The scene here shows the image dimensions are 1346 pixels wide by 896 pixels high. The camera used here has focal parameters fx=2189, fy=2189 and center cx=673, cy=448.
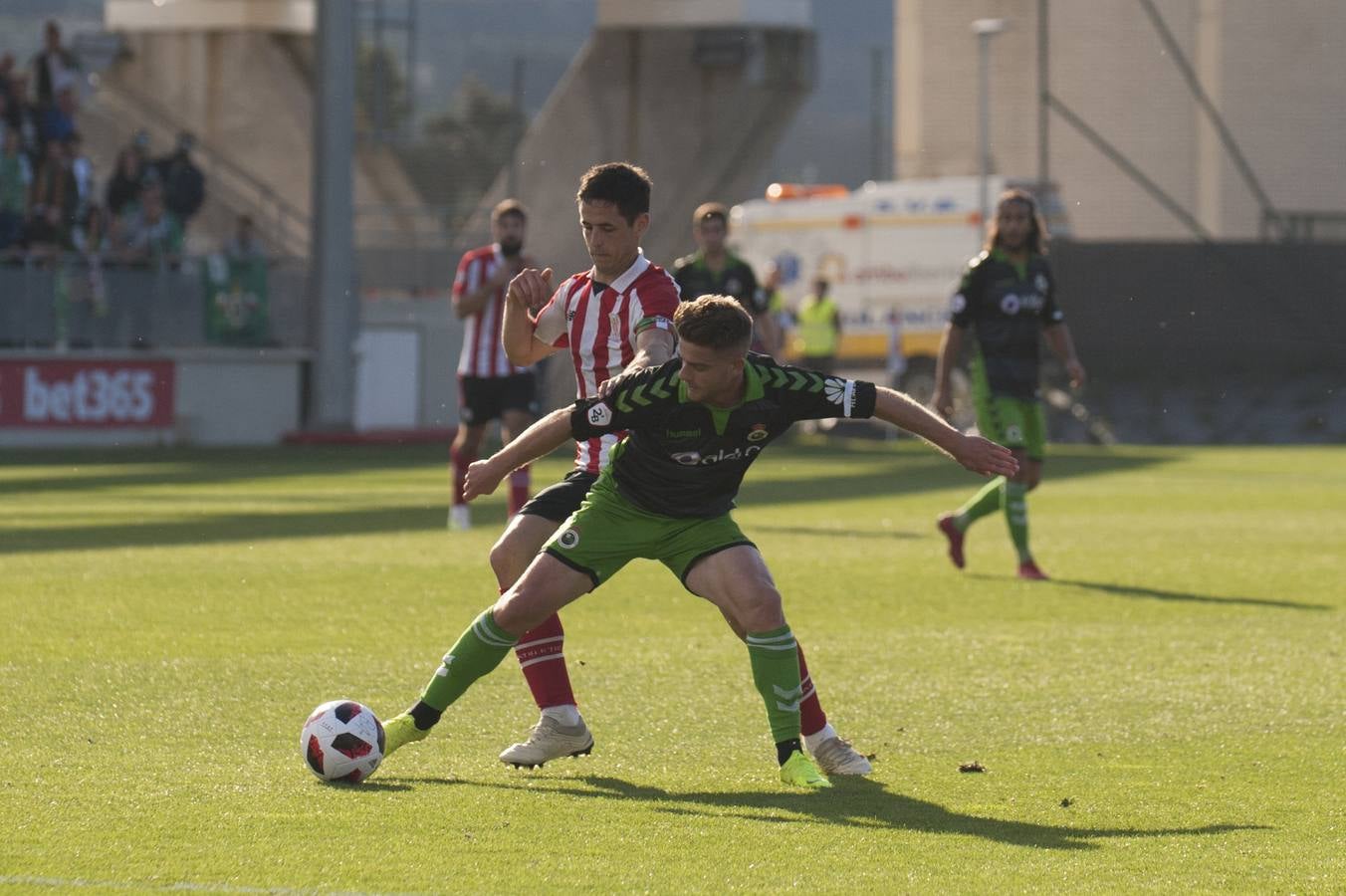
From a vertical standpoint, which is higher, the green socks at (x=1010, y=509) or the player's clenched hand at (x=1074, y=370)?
the player's clenched hand at (x=1074, y=370)

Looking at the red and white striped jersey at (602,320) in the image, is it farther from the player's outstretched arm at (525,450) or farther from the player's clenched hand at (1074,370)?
the player's clenched hand at (1074,370)

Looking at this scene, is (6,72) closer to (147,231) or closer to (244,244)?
(147,231)

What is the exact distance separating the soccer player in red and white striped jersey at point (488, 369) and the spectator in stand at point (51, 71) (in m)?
13.3

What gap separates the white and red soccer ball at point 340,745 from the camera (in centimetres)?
586

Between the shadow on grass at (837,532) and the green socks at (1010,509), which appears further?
the shadow on grass at (837,532)

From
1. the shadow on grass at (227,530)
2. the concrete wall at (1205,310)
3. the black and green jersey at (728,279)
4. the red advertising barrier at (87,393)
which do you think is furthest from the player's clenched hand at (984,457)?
the concrete wall at (1205,310)

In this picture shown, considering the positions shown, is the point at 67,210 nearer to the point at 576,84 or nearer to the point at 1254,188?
the point at 576,84

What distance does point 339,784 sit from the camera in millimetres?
5871

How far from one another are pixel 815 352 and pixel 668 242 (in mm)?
7645

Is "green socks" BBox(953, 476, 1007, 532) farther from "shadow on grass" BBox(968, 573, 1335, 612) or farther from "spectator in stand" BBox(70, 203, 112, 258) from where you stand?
"spectator in stand" BBox(70, 203, 112, 258)

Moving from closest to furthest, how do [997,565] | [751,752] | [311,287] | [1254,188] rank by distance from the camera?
[751,752] < [997,565] < [311,287] < [1254,188]

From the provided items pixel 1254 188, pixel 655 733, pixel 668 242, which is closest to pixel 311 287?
pixel 668 242

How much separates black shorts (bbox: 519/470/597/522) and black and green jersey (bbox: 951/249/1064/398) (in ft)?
17.7

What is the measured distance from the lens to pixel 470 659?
6082mm
